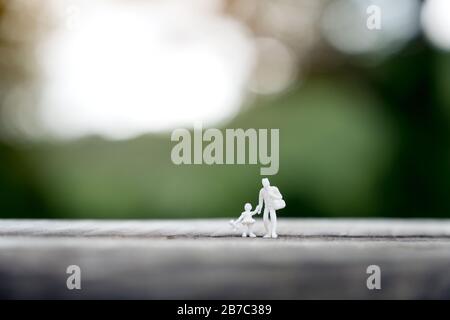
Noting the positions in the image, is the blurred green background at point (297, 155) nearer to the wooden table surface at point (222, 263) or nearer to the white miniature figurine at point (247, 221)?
the wooden table surface at point (222, 263)

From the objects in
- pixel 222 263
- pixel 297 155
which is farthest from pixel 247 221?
pixel 297 155

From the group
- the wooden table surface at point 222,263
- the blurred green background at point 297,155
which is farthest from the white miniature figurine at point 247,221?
the blurred green background at point 297,155

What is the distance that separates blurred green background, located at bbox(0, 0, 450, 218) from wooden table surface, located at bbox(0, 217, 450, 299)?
147 centimetres

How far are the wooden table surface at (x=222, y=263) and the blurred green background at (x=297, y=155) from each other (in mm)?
1471

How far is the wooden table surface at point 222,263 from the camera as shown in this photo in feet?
11.2

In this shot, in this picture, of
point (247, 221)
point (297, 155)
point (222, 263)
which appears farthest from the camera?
point (297, 155)

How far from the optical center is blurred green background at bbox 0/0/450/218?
6.44m

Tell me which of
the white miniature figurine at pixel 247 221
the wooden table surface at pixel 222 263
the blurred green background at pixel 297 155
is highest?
the blurred green background at pixel 297 155

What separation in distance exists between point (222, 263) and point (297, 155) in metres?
2.84

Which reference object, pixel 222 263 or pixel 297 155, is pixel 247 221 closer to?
pixel 222 263

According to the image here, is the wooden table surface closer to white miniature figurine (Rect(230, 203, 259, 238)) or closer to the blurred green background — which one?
white miniature figurine (Rect(230, 203, 259, 238))

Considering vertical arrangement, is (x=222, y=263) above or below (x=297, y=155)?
below

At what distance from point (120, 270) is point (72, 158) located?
9.77 ft

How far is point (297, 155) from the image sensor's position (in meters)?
6.45
